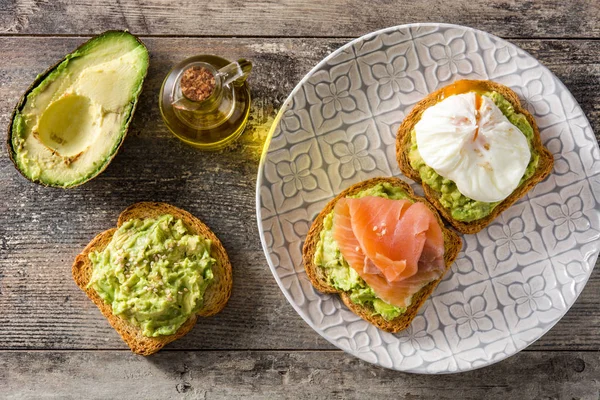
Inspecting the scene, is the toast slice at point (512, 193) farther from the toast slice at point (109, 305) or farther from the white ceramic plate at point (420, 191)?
the toast slice at point (109, 305)

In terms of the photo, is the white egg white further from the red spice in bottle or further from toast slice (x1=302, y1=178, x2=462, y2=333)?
the red spice in bottle

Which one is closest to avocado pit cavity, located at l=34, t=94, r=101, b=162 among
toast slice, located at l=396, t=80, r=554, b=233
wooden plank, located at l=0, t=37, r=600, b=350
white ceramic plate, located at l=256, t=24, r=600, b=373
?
wooden plank, located at l=0, t=37, r=600, b=350

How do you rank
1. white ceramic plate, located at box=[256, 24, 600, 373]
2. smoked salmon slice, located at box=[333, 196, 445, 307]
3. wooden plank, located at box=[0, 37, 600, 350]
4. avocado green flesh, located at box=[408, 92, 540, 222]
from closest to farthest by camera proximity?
smoked salmon slice, located at box=[333, 196, 445, 307] → avocado green flesh, located at box=[408, 92, 540, 222] → white ceramic plate, located at box=[256, 24, 600, 373] → wooden plank, located at box=[0, 37, 600, 350]

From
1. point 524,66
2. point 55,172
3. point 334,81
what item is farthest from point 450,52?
point 55,172

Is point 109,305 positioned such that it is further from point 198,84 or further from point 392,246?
point 392,246

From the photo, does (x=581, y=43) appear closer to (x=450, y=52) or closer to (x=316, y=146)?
(x=450, y=52)

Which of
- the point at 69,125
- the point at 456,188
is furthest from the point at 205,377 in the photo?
the point at 456,188
